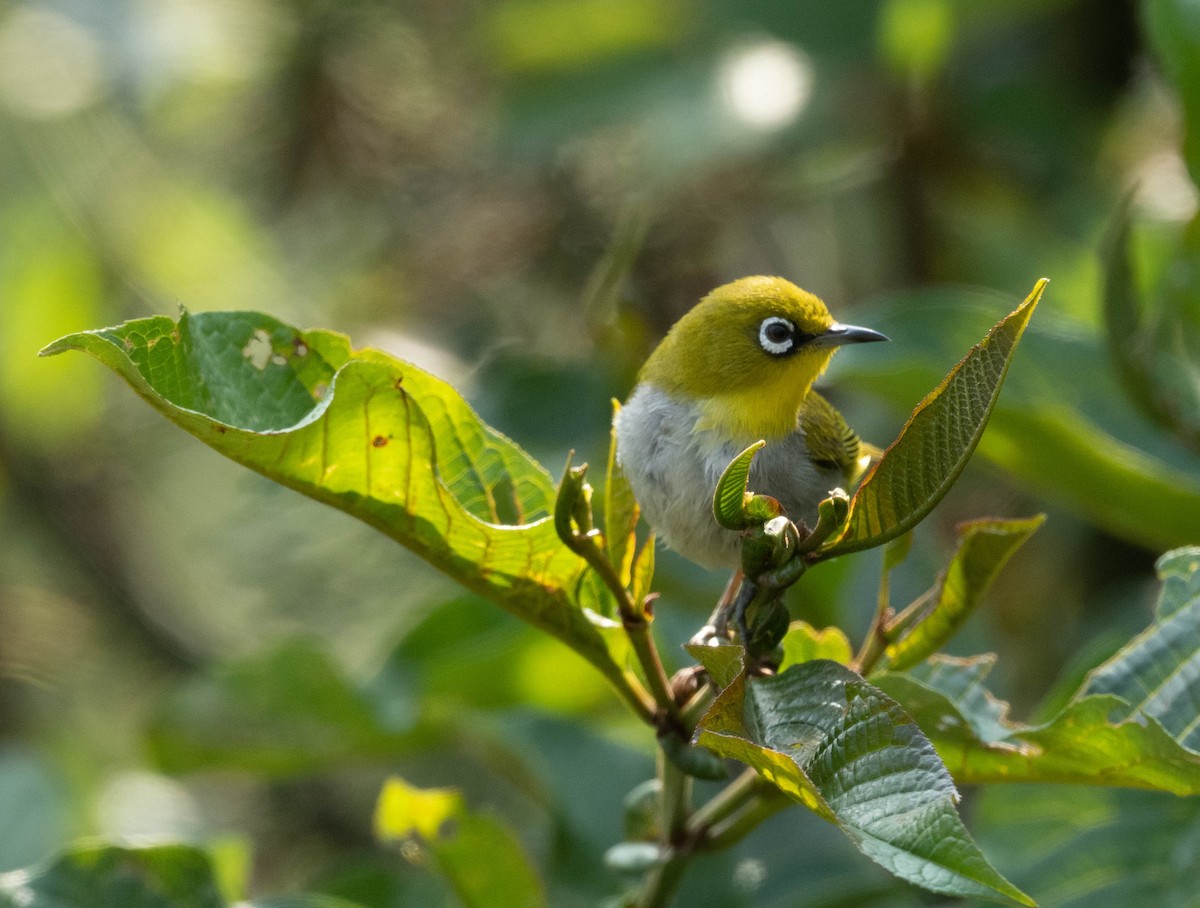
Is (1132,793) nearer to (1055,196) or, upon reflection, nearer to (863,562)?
(863,562)

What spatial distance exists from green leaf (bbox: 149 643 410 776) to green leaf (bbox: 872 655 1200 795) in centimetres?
126

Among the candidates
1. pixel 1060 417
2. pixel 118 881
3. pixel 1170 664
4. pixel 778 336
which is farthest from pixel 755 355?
pixel 118 881

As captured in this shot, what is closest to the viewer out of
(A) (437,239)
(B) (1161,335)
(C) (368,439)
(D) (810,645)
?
(C) (368,439)

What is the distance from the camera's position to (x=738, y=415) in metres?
2.01

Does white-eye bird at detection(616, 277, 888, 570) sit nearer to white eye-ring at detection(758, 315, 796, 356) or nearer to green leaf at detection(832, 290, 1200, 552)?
white eye-ring at detection(758, 315, 796, 356)

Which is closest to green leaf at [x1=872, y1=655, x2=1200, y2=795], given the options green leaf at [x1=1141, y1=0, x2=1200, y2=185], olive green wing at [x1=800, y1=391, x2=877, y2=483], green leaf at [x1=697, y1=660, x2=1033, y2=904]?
green leaf at [x1=697, y1=660, x2=1033, y2=904]

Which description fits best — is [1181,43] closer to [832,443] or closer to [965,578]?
[832,443]

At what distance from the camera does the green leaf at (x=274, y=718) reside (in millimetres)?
2496

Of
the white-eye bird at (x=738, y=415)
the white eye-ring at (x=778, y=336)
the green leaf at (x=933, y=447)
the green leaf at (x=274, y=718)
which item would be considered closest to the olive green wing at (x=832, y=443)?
the white-eye bird at (x=738, y=415)

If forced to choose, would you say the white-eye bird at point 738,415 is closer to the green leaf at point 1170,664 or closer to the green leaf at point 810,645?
the green leaf at point 810,645

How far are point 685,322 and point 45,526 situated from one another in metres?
2.50

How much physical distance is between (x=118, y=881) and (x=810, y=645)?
0.97 metres

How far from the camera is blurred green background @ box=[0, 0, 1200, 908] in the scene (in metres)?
3.18

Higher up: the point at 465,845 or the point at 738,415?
the point at 738,415
